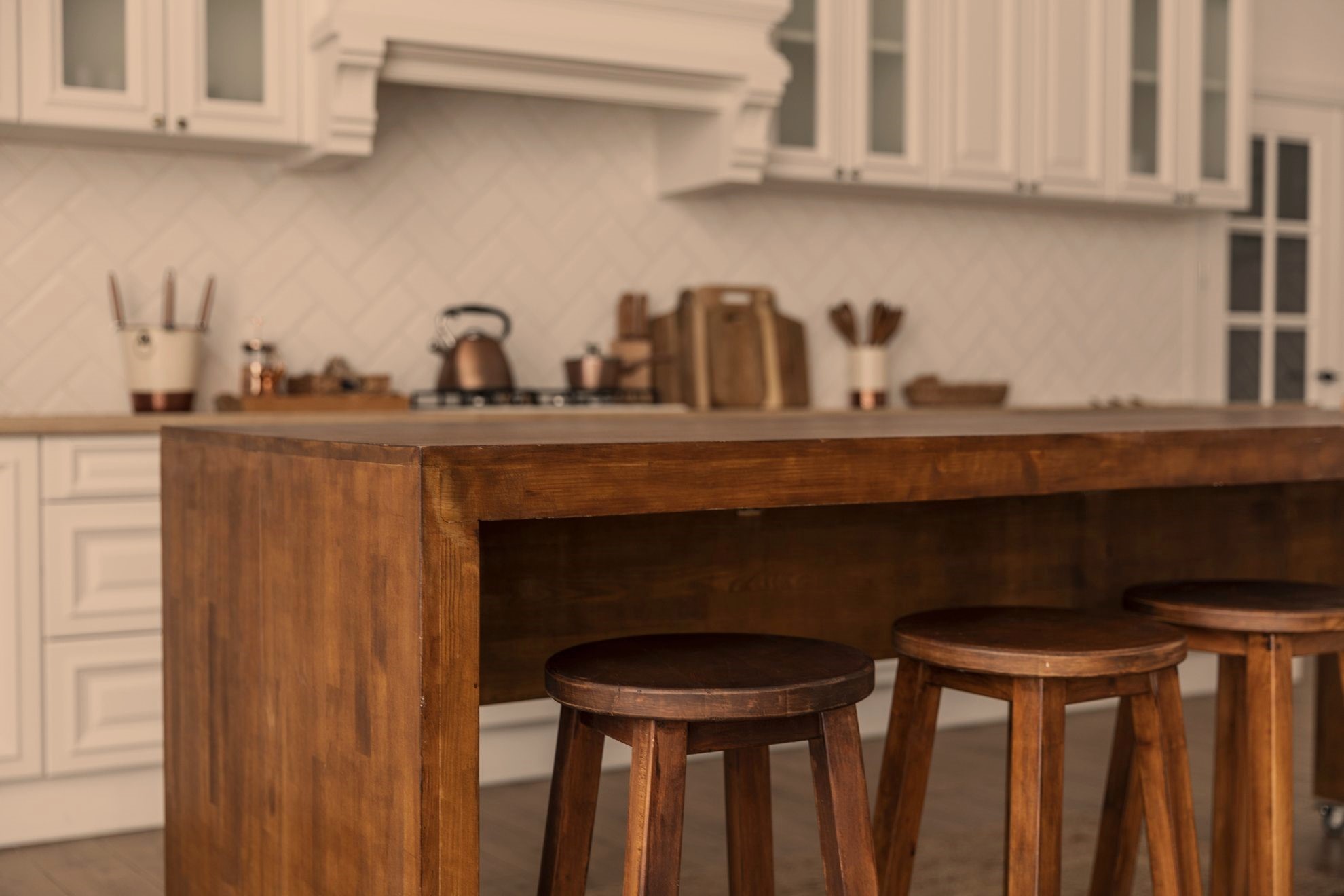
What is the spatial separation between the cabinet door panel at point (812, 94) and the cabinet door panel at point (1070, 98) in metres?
0.78

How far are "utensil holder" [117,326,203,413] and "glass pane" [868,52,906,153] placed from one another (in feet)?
7.27

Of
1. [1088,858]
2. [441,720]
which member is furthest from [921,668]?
[1088,858]

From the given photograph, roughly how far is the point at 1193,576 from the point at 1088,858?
26.0 inches

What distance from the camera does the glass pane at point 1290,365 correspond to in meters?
5.70

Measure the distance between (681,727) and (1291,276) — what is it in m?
5.02

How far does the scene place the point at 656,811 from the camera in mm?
1492

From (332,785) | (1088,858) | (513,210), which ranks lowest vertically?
(1088,858)

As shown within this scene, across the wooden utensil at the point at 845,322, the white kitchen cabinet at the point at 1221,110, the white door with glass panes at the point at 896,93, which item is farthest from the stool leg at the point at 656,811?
the white kitchen cabinet at the point at 1221,110

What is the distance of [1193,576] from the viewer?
276cm

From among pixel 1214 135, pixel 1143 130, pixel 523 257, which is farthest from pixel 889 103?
pixel 1214 135

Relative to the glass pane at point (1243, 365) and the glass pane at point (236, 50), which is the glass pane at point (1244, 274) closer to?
the glass pane at point (1243, 365)

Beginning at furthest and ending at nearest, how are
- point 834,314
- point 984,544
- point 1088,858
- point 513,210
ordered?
point 834,314, point 513,210, point 1088,858, point 984,544

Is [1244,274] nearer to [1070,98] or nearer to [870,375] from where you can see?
[1070,98]

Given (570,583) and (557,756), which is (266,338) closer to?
(570,583)
